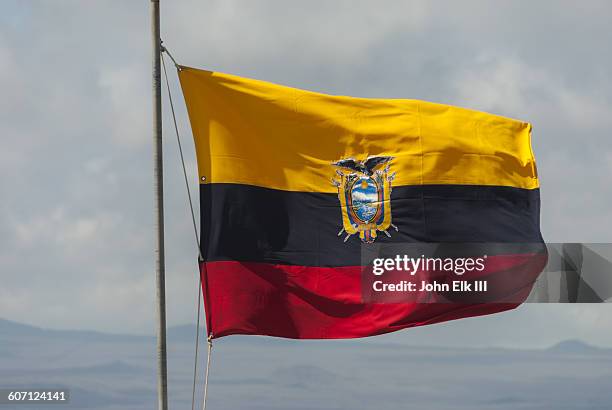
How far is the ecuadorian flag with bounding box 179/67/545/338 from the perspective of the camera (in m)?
21.8

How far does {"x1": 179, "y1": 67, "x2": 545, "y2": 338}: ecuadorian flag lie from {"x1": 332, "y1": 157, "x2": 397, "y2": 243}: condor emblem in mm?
20

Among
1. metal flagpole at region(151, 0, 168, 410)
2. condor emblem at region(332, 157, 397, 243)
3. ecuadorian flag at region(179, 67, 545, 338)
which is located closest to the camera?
metal flagpole at region(151, 0, 168, 410)

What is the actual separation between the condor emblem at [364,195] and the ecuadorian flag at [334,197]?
0.06 ft

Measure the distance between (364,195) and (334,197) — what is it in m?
0.60

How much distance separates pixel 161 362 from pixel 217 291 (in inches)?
80.5

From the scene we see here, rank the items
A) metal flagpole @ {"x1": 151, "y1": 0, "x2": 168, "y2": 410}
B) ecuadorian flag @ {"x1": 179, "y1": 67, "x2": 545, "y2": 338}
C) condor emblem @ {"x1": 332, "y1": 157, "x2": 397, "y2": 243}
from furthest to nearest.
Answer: condor emblem @ {"x1": 332, "y1": 157, "x2": 397, "y2": 243} → ecuadorian flag @ {"x1": 179, "y1": 67, "x2": 545, "y2": 338} → metal flagpole @ {"x1": 151, "y1": 0, "x2": 168, "y2": 410}

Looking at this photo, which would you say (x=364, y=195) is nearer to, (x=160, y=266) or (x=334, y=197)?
(x=334, y=197)

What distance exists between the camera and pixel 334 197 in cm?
2266

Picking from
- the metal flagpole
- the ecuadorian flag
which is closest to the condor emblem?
the ecuadorian flag

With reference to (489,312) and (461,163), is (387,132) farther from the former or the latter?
(489,312)

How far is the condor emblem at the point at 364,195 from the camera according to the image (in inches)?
892

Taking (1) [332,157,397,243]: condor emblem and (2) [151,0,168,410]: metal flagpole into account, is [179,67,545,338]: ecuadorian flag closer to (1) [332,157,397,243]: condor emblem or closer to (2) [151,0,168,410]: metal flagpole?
(1) [332,157,397,243]: condor emblem

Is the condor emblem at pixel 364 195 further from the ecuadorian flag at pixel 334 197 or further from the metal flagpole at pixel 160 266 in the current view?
the metal flagpole at pixel 160 266

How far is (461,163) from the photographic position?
23.2 metres
